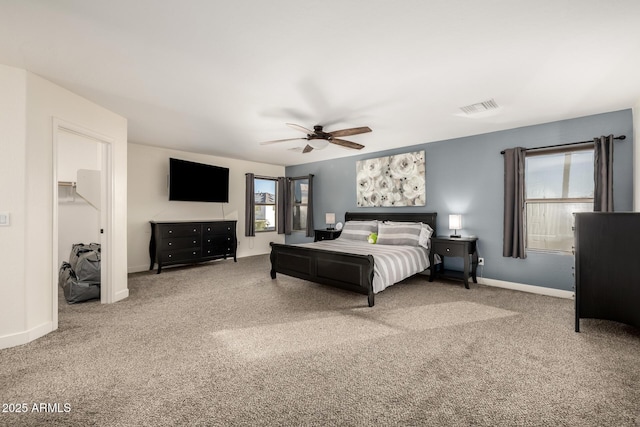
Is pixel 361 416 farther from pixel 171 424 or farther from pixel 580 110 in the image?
pixel 580 110

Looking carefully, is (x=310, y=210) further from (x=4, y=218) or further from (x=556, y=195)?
(x=4, y=218)

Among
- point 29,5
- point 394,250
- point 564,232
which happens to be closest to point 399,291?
point 394,250

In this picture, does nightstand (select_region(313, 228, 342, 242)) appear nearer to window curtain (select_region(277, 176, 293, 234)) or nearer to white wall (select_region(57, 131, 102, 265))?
window curtain (select_region(277, 176, 293, 234))

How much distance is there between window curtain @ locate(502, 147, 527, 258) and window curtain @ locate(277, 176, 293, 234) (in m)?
5.03

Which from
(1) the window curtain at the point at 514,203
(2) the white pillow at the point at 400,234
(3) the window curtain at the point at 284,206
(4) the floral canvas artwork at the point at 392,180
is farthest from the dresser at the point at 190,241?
(1) the window curtain at the point at 514,203

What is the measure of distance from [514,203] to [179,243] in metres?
5.89

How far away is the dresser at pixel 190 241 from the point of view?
5230mm

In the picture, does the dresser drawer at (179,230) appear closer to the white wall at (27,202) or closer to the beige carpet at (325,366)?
the beige carpet at (325,366)

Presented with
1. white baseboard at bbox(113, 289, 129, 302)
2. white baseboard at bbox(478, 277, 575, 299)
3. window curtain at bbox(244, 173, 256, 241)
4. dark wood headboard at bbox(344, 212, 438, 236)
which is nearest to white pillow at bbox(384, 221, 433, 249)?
dark wood headboard at bbox(344, 212, 438, 236)

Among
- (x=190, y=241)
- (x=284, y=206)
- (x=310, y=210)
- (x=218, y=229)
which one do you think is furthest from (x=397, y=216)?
(x=190, y=241)

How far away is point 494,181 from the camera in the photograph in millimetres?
4512

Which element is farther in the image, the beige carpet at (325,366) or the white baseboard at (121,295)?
the white baseboard at (121,295)

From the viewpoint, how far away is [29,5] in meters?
1.75

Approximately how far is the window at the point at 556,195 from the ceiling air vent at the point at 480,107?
4.61 feet
